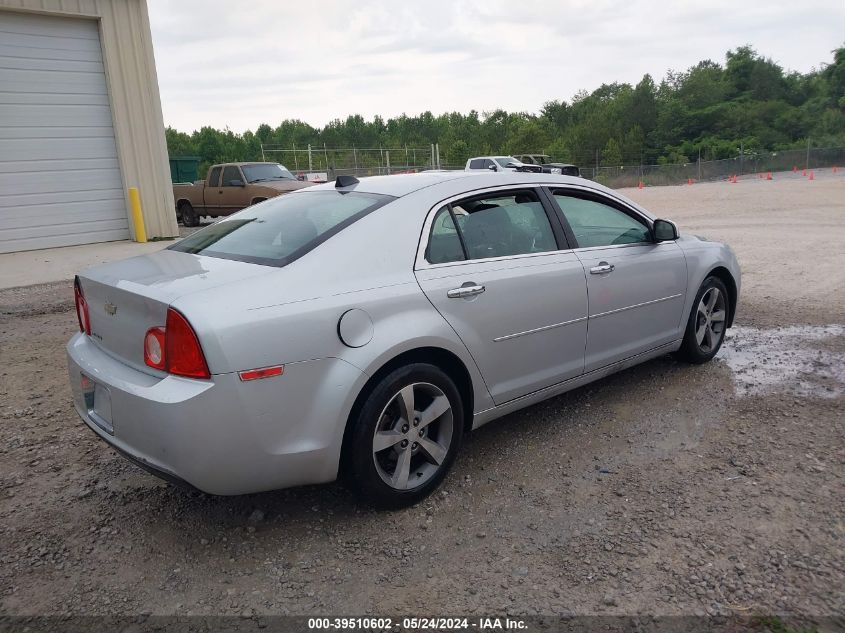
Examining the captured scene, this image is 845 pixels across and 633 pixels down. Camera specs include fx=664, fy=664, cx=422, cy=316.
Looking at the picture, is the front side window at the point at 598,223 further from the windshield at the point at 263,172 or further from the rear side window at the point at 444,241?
the windshield at the point at 263,172

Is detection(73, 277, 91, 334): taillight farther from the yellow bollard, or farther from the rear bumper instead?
the yellow bollard

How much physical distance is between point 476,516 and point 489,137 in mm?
85184

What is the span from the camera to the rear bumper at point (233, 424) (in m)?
2.60

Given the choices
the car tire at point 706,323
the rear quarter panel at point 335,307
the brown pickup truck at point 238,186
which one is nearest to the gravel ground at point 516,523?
the car tire at point 706,323

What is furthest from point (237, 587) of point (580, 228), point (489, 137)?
point (489, 137)

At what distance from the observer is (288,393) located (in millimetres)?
2730

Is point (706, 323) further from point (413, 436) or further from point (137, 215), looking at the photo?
point (137, 215)

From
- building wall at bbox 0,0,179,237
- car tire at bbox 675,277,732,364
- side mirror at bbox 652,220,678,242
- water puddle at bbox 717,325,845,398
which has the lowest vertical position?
water puddle at bbox 717,325,845,398

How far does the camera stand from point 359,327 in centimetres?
292

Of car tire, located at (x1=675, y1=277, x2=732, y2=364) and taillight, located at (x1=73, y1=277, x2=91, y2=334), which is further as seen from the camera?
car tire, located at (x1=675, y1=277, x2=732, y2=364)

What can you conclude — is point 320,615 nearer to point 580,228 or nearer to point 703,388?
point 580,228

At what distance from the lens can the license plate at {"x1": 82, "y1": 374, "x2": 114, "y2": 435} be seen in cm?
295

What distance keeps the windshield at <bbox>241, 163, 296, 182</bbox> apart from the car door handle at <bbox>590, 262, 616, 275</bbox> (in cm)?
1373

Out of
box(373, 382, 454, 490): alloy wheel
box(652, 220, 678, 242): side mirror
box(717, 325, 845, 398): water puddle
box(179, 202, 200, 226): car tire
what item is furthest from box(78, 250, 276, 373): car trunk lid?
box(179, 202, 200, 226): car tire
